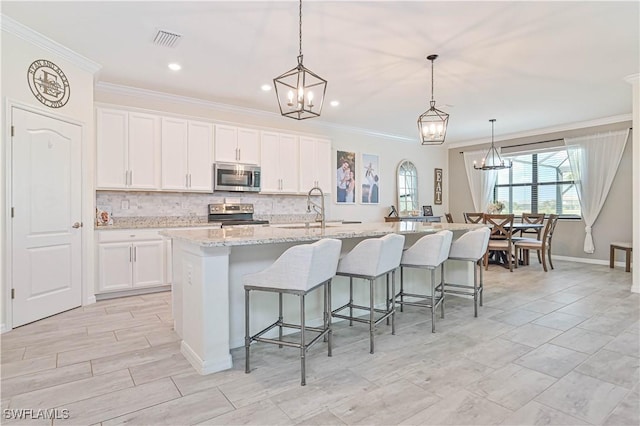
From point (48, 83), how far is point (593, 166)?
27.4ft

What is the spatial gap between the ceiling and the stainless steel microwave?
990mm

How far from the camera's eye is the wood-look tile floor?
6.08 feet

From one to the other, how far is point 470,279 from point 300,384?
3.09 metres

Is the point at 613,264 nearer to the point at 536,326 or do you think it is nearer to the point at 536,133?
the point at 536,133

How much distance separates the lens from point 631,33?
325cm

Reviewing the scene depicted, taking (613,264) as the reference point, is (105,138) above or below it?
Answer: above

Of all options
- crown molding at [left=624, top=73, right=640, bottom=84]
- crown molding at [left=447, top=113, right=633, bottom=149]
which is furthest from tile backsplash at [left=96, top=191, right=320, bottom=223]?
crown molding at [left=624, top=73, right=640, bottom=84]

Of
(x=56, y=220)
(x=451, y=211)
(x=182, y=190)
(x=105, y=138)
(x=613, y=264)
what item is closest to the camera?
(x=56, y=220)

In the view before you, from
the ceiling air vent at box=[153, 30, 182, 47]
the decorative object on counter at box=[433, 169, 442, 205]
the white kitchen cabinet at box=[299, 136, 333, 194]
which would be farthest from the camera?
the decorative object on counter at box=[433, 169, 442, 205]

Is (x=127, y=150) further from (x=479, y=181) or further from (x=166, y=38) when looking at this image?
(x=479, y=181)

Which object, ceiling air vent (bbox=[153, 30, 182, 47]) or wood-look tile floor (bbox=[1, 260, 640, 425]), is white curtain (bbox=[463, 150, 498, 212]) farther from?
ceiling air vent (bbox=[153, 30, 182, 47])

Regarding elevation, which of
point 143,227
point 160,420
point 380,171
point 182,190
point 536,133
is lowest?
point 160,420

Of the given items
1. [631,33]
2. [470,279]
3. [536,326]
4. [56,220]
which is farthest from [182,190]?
[631,33]

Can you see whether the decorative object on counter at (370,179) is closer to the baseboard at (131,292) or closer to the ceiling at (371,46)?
the ceiling at (371,46)
